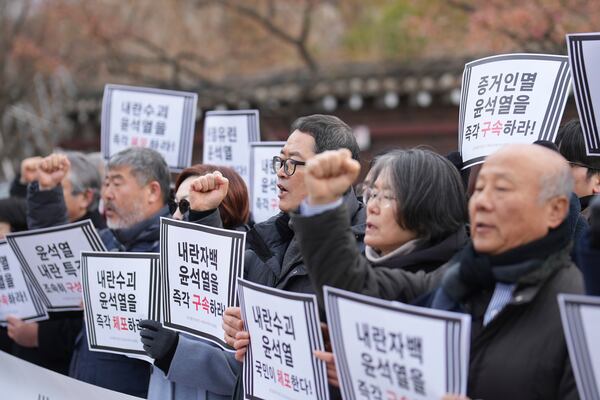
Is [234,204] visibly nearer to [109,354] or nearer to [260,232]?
[260,232]

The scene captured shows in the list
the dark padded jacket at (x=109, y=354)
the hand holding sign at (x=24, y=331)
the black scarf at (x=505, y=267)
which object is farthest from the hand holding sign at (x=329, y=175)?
the hand holding sign at (x=24, y=331)

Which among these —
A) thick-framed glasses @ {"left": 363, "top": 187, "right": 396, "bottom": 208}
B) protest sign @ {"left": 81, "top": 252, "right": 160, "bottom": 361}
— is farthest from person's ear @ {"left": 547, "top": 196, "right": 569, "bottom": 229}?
protest sign @ {"left": 81, "top": 252, "right": 160, "bottom": 361}

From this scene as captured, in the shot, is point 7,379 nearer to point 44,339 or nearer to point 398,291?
point 44,339

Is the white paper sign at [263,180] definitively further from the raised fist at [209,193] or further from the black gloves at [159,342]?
the black gloves at [159,342]

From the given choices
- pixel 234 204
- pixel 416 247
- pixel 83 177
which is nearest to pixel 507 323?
pixel 416 247

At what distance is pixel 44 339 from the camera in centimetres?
504

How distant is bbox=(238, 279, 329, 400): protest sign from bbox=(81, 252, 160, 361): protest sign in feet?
2.74

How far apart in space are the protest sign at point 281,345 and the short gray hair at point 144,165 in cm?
174

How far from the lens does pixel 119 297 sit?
4262 mm

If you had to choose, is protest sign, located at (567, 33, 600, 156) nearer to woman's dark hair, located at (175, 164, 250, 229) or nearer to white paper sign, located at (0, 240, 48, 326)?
woman's dark hair, located at (175, 164, 250, 229)

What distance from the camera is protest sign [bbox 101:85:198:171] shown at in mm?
6371

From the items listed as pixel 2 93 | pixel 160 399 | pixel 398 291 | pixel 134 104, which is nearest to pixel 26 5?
pixel 2 93

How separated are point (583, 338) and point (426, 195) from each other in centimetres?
89

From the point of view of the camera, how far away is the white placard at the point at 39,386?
3.96 m
